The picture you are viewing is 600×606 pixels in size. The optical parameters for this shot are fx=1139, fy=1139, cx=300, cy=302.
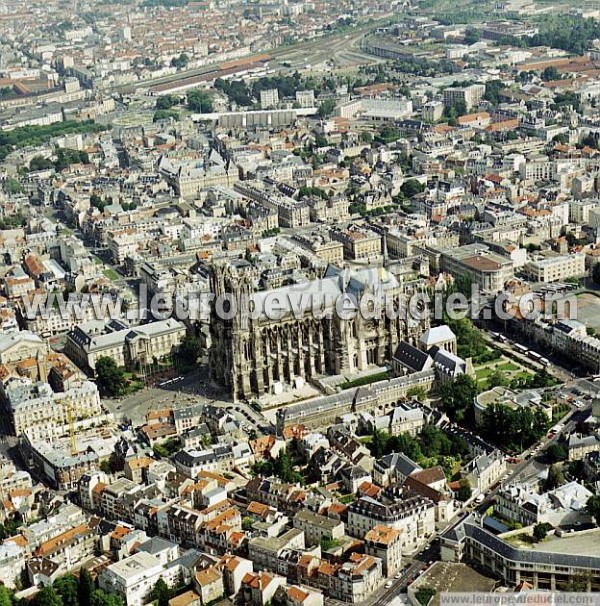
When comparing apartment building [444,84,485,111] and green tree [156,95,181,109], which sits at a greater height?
apartment building [444,84,485,111]

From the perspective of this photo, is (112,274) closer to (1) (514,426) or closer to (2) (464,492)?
(1) (514,426)

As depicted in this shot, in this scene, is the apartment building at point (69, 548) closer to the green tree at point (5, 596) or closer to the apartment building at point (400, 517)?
the green tree at point (5, 596)

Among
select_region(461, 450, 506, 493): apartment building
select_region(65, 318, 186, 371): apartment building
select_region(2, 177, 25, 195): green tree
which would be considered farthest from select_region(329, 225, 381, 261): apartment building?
select_region(2, 177, 25, 195): green tree

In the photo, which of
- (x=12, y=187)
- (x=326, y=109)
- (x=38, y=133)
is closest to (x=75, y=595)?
(x=12, y=187)

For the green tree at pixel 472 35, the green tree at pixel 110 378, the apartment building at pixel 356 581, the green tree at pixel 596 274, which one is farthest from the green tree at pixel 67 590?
the green tree at pixel 472 35

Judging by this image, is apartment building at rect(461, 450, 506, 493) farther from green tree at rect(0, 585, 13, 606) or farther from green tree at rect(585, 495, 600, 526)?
green tree at rect(0, 585, 13, 606)

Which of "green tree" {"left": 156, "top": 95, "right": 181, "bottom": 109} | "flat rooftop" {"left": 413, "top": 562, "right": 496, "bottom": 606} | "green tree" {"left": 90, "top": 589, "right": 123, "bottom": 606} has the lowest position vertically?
"green tree" {"left": 156, "top": 95, "right": 181, "bottom": 109}

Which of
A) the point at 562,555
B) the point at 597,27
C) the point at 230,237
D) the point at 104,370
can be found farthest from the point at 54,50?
the point at 562,555
